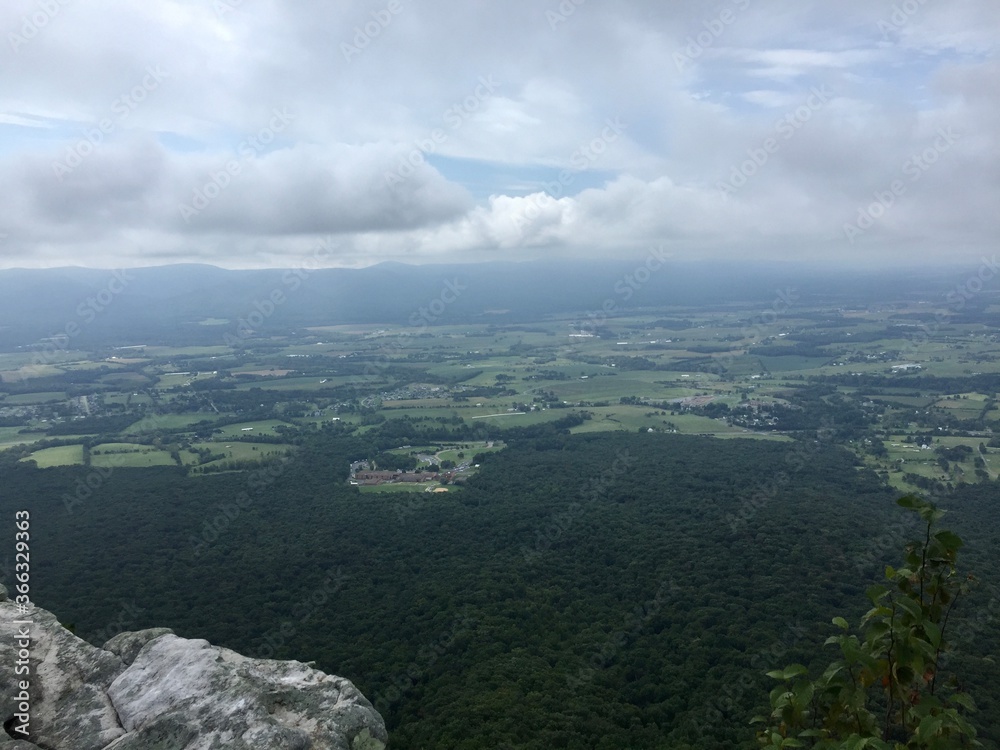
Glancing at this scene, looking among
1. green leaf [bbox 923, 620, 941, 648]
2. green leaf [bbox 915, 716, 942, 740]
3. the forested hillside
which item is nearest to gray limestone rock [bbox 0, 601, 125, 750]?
green leaf [bbox 915, 716, 942, 740]

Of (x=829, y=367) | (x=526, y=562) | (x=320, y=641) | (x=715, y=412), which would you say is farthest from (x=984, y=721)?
(x=829, y=367)

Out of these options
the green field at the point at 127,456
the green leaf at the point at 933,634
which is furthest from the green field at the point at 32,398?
the green leaf at the point at 933,634

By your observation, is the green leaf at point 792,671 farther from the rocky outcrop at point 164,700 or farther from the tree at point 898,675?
the rocky outcrop at point 164,700

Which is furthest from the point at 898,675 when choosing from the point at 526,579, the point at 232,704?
the point at 526,579

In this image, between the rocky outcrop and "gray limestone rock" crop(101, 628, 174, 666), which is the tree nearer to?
the rocky outcrop

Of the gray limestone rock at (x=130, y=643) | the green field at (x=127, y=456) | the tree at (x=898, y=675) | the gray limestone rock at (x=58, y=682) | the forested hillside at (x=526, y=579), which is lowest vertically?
the forested hillside at (x=526, y=579)
